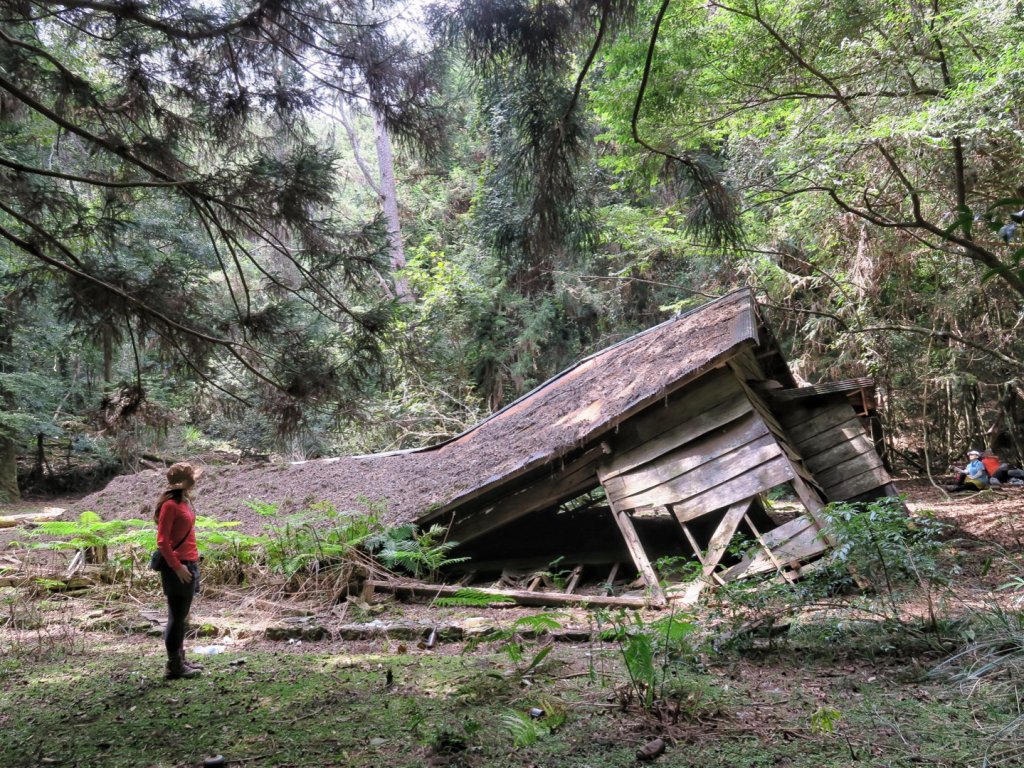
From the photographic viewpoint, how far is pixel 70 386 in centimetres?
1864

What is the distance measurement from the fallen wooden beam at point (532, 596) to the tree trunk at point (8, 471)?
1482 centimetres

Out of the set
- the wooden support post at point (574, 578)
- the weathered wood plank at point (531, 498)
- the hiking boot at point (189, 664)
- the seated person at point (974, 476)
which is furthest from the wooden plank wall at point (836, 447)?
the hiking boot at point (189, 664)

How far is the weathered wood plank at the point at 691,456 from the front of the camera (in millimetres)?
7687

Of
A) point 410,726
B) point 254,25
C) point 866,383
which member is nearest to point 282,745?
point 410,726

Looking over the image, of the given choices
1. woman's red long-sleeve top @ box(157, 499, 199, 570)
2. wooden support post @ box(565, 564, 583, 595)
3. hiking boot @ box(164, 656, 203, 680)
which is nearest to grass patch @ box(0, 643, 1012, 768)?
hiking boot @ box(164, 656, 203, 680)

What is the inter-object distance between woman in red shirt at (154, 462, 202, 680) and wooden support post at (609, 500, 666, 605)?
14.7 ft

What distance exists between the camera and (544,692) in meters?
4.00

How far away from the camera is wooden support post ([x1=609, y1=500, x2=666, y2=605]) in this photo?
23.8 feet

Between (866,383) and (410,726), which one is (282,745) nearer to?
(410,726)

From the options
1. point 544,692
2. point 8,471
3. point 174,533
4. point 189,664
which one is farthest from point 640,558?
point 8,471

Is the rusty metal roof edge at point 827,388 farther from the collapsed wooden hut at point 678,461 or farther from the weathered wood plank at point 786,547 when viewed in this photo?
the weathered wood plank at point 786,547

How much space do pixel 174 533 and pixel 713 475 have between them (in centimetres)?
552

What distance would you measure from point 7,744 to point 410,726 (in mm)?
2188

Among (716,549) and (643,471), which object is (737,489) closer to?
(716,549)
